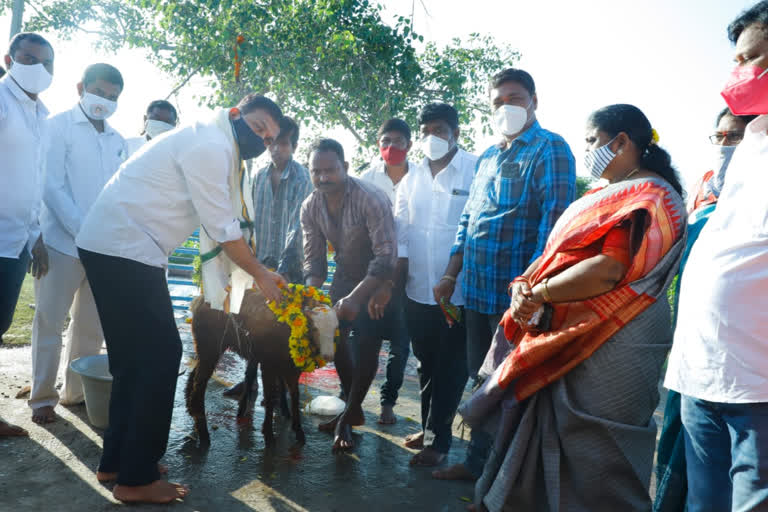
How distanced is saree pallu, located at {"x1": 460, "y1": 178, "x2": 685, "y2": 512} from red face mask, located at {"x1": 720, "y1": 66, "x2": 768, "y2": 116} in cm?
51

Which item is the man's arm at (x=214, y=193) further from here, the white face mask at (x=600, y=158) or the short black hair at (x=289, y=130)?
the short black hair at (x=289, y=130)

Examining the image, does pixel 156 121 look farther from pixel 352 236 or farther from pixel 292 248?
pixel 352 236

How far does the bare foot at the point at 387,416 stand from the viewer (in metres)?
4.32

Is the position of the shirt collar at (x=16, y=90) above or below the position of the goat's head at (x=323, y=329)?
above

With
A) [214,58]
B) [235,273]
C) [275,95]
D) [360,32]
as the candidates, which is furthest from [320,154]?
[275,95]

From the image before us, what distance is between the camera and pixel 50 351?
152 inches

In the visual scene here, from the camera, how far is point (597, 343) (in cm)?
228

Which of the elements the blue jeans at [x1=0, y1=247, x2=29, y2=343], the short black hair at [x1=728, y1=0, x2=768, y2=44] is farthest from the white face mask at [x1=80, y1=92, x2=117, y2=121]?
the short black hair at [x1=728, y1=0, x2=768, y2=44]

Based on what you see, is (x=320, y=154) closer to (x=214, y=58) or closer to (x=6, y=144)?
(x=6, y=144)

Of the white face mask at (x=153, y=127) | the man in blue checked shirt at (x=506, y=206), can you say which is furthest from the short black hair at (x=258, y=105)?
the white face mask at (x=153, y=127)

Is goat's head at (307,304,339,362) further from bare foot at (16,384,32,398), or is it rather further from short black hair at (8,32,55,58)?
short black hair at (8,32,55,58)

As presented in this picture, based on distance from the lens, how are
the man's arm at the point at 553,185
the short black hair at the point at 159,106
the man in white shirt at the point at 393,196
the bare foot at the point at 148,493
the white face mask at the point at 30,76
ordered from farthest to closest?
1. the short black hair at the point at 159,106
2. the man in white shirt at the point at 393,196
3. the white face mask at the point at 30,76
4. the man's arm at the point at 553,185
5. the bare foot at the point at 148,493

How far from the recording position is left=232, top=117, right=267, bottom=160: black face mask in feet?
10.2

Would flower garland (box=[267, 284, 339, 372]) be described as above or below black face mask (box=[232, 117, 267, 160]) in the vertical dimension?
below
